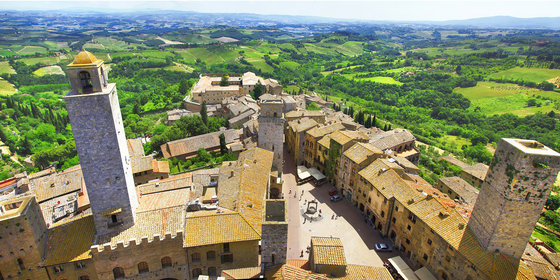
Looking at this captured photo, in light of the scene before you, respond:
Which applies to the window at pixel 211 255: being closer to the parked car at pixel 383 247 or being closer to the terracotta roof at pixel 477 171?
the parked car at pixel 383 247

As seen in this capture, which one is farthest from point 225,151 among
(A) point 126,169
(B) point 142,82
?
(B) point 142,82

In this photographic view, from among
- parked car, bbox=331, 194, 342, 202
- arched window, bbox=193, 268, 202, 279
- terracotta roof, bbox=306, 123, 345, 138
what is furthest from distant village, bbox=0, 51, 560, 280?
terracotta roof, bbox=306, 123, 345, 138

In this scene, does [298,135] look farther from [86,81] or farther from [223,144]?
[86,81]

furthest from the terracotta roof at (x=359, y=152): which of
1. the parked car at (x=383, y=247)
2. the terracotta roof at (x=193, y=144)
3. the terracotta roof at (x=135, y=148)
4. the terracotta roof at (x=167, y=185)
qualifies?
the terracotta roof at (x=135, y=148)

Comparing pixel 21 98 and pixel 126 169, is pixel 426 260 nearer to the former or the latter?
pixel 126 169

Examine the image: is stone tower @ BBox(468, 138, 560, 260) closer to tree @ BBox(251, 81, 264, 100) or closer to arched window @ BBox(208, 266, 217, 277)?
arched window @ BBox(208, 266, 217, 277)

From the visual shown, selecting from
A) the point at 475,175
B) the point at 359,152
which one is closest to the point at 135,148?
the point at 359,152
